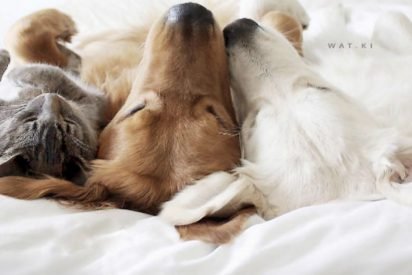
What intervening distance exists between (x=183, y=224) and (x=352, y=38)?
107 centimetres

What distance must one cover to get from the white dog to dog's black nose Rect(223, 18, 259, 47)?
127 mm

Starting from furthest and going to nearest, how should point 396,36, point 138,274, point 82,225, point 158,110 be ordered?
point 396,36 < point 158,110 < point 82,225 < point 138,274

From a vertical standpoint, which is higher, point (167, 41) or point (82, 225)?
point (167, 41)

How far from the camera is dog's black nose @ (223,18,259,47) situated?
1.32m

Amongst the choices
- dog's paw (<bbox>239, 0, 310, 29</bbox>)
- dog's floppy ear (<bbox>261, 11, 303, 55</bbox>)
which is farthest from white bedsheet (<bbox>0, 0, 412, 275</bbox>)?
dog's paw (<bbox>239, 0, 310, 29</bbox>)

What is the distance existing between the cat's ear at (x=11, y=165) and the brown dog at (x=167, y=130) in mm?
65

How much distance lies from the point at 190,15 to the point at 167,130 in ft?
0.94

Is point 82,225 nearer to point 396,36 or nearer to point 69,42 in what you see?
point 69,42

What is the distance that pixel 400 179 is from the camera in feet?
3.55

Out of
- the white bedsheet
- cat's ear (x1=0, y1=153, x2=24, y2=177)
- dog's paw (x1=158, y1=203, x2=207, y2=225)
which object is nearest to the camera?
the white bedsheet

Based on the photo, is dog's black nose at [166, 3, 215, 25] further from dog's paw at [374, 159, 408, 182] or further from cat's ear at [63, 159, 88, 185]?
dog's paw at [374, 159, 408, 182]

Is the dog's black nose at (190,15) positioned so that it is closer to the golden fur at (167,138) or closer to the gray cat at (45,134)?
the golden fur at (167,138)

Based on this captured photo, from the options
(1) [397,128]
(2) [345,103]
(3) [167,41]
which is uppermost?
(3) [167,41]

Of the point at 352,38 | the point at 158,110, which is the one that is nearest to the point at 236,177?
the point at 158,110
